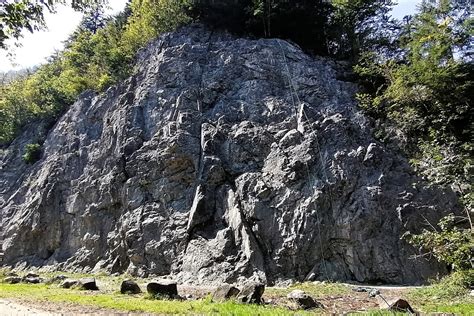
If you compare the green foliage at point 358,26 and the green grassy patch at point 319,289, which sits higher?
the green foliage at point 358,26

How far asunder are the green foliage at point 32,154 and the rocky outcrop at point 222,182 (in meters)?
1.12

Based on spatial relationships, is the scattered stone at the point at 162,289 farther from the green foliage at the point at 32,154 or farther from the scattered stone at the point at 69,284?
Result: the green foliage at the point at 32,154

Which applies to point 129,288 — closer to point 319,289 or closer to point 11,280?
point 319,289

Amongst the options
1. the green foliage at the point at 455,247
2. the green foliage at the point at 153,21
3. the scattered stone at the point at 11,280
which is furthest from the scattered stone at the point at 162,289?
the green foliage at the point at 153,21

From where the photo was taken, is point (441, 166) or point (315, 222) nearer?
point (441, 166)

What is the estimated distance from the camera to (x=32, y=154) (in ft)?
99.5

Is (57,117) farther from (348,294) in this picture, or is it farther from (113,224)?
(348,294)

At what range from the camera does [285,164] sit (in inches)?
694

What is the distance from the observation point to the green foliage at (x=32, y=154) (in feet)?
99.4

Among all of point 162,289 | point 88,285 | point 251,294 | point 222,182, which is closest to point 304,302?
point 251,294

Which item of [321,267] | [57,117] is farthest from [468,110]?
[57,117]

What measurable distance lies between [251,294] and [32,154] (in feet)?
87.6

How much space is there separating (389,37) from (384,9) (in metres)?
2.32

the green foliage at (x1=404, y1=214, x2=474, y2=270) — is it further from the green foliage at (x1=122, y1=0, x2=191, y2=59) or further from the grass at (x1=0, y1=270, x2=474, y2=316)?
the green foliage at (x1=122, y1=0, x2=191, y2=59)
